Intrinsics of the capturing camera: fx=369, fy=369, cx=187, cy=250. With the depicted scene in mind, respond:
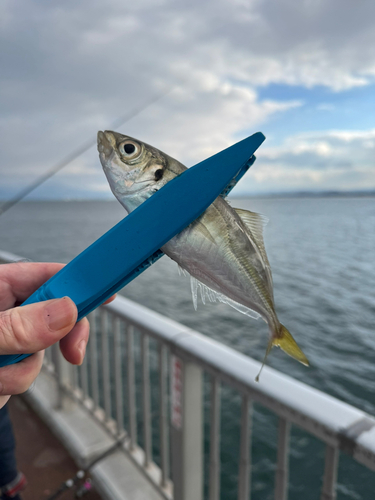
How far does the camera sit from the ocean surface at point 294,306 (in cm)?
69

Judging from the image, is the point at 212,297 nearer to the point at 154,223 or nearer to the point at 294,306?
the point at 154,223

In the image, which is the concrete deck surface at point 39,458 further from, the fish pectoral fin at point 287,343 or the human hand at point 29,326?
the fish pectoral fin at point 287,343

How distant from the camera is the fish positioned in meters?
0.39

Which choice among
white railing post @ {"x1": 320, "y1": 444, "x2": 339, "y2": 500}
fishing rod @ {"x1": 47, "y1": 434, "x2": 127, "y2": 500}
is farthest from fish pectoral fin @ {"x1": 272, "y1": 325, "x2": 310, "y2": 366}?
fishing rod @ {"x1": 47, "y1": 434, "x2": 127, "y2": 500}

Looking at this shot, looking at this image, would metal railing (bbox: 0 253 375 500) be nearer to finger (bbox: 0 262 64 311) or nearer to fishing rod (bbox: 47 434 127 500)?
fishing rod (bbox: 47 434 127 500)

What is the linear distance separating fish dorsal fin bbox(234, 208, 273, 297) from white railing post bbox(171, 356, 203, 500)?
4.70ft

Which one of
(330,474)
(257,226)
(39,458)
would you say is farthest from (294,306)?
(257,226)

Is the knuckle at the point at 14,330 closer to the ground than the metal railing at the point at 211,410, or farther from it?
farther from it

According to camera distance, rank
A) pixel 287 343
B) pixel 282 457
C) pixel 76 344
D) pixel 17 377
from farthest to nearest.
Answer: pixel 282 457 → pixel 76 344 → pixel 17 377 → pixel 287 343

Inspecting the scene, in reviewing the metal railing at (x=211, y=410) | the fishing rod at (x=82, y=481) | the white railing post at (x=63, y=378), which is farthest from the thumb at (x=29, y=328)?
the white railing post at (x=63, y=378)

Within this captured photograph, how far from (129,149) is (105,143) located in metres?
0.03

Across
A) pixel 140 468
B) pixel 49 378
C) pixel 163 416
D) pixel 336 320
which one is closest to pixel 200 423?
pixel 163 416

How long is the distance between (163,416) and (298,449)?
3.78 meters

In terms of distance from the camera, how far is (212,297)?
16.7 inches
